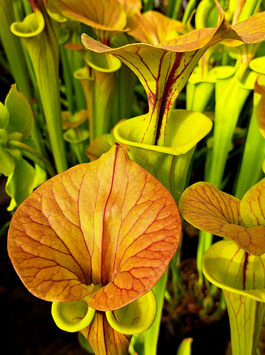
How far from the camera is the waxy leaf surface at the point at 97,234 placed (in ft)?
1.17

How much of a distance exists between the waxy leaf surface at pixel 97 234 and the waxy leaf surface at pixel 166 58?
3.3 inches

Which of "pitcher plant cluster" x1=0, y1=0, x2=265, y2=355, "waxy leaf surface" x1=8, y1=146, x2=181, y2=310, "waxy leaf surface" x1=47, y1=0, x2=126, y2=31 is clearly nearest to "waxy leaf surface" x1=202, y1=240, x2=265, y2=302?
"pitcher plant cluster" x1=0, y1=0, x2=265, y2=355

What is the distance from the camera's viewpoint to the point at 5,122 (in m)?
0.60

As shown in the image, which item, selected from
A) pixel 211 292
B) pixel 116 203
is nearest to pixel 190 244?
pixel 211 292

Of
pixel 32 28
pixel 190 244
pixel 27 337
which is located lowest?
pixel 27 337

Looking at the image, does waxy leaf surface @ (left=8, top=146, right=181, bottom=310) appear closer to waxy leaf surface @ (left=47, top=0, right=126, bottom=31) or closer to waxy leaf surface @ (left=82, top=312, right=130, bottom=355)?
waxy leaf surface @ (left=82, top=312, right=130, bottom=355)

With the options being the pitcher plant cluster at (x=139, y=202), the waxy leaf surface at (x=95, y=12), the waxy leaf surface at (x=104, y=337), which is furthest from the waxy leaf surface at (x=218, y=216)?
the waxy leaf surface at (x=95, y=12)

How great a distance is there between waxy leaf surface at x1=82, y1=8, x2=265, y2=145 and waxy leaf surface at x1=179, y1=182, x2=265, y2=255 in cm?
9

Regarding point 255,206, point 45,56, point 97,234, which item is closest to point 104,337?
point 97,234

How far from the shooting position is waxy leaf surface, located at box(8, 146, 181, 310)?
0.36 metres

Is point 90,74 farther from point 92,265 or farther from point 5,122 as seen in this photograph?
point 92,265

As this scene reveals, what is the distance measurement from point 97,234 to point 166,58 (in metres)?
0.22

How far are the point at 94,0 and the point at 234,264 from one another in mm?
508

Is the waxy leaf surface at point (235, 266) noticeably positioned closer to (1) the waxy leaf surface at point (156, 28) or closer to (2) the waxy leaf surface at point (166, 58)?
(2) the waxy leaf surface at point (166, 58)
